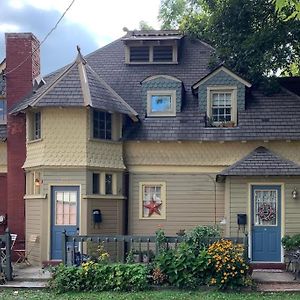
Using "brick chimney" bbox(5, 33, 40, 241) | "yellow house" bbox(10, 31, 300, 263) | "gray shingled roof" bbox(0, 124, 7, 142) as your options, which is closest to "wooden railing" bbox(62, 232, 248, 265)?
"yellow house" bbox(10, 31, 300, 263)

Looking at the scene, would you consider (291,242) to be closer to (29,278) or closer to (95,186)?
(95,186)

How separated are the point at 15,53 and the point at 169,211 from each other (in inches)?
287

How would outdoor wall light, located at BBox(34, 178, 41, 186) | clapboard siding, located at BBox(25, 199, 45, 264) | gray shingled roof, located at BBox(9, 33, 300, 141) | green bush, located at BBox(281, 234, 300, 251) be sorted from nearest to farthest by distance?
1. green bush, located at BBox(281, 234, 300, 251)
2. clapboard siding, located at BBox(25, 199, 45, 264)
3. outdoor wall light, located at BBox(34, 178, 41, 186)
4. gray shingled roof, located at BBox(9, 33, 300, 141)

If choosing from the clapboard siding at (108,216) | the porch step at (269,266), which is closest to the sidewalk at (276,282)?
the porch step at (269,266)

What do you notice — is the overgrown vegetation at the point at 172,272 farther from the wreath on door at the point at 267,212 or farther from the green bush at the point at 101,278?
the wreath on door at the point at 267,212

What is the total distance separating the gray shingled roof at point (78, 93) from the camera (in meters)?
17.5

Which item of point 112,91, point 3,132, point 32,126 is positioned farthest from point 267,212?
point 3,132

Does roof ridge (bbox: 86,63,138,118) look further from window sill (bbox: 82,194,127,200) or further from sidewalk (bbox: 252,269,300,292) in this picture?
sidewalk (bbox: 252,269,300,292)

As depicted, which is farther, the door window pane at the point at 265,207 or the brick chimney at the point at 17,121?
the brick chimney at the point at 17,121

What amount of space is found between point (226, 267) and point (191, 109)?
7.21 metres

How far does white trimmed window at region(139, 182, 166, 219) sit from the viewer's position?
19.2m

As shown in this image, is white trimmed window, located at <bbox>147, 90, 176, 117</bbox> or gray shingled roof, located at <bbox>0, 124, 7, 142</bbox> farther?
gray shingled roof, located at <bbox>0, 124, 7, 142</bbox>

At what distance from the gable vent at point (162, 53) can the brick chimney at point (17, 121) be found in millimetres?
4347

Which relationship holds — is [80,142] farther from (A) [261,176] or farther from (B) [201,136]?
(A) [261,176]
